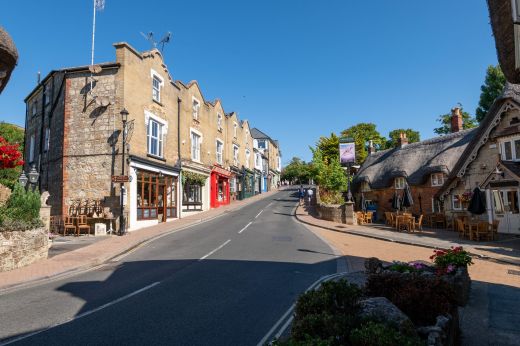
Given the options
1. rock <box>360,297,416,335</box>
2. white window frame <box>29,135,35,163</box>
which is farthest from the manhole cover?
white window frame <box>29,135,35,163</box>

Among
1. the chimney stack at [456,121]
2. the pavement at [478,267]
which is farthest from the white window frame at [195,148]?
the chimney stack at [456,121]

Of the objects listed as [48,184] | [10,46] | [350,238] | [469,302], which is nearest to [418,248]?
[350,238]

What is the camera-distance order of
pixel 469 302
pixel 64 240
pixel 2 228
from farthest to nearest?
pixel 64 240 < pixel 2 228 < pixel 469 302

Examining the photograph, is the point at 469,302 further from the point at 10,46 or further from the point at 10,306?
the point at 10,46

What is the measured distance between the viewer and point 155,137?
22.7 metres

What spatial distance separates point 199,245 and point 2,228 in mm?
6777

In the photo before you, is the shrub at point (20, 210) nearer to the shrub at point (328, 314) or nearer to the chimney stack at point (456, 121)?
the shrub at point (328, 314)

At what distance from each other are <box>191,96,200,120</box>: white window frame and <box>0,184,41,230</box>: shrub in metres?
19.0

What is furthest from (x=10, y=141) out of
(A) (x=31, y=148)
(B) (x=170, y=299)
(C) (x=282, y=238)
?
(B) (x=170, y=299)

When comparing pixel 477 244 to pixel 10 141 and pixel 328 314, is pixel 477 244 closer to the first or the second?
pixel 328 314

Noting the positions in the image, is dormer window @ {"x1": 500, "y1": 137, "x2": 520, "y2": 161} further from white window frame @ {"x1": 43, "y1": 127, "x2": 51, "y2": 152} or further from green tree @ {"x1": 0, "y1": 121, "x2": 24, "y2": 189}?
green tree @ {"x1": 0, "y1": 121, "x2": 24, "y2": 189}

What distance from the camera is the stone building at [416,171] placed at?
76.7 ft

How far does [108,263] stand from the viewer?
11227 mm

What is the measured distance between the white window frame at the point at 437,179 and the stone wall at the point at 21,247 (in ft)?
78.8
